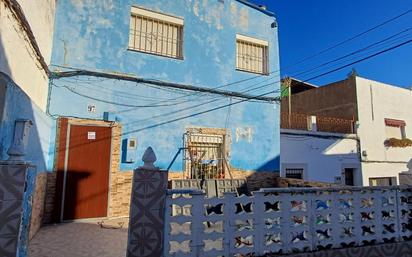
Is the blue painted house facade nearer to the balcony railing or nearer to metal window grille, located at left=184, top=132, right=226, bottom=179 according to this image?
metal window grille, located at left=184, top=132, right=226, bottom=179

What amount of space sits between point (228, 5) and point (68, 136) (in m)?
6.65

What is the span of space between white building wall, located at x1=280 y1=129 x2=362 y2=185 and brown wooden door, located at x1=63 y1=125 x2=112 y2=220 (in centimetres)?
657

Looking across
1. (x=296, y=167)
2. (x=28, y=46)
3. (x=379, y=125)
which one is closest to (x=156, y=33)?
(x=28, y=46)

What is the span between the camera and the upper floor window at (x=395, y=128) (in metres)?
15.0

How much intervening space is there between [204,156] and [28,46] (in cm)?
556

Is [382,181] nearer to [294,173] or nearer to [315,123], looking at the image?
[315,123]

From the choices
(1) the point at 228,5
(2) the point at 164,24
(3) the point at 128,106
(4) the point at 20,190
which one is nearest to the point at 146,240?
(4) the point at 20,190

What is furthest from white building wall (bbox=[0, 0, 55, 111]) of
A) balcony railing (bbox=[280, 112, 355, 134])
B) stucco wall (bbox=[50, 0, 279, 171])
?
balcony railing (bbox=[280, 112, 355, 134])

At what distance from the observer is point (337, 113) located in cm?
1483

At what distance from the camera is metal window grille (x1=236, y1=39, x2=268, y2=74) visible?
32.0ft

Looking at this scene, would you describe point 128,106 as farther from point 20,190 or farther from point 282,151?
point 282,151

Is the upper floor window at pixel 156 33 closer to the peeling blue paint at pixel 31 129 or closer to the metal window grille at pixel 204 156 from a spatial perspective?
the metal window grille at pixel 204 156

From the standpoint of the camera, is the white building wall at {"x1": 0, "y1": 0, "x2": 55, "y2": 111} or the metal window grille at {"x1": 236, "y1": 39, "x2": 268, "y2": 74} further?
the metal window grille at {"x1": 236, "y1": 39, "x2": 268, "y2": 74}

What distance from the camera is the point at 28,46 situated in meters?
4.75
